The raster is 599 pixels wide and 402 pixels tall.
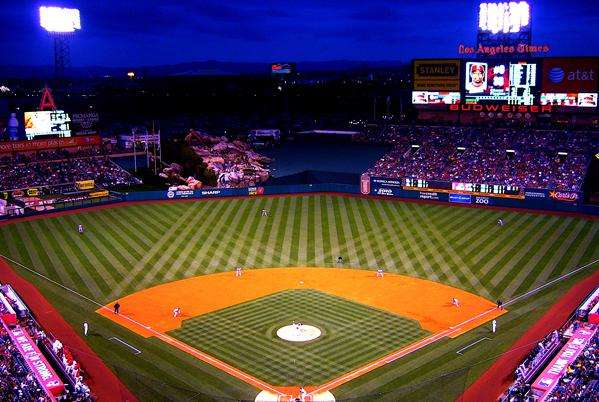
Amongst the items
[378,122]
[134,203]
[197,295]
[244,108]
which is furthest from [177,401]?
[244,108]

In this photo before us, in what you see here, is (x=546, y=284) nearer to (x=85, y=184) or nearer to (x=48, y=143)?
(x=85, y=184)

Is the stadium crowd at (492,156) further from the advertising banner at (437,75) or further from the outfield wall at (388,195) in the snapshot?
the advertising banner at (437,75)

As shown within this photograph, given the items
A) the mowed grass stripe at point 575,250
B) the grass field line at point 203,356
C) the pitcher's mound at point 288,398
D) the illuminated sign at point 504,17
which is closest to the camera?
the pitcher's mound at point 288,398

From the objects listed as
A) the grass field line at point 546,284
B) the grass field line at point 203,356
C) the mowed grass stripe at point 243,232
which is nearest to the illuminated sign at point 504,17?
the mowed grass stripe at point 243,232

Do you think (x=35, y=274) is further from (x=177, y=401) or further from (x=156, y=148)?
(x=156, y=148)

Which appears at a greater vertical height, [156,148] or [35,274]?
Result: [156,148]

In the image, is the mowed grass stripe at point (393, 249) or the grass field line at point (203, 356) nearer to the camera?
the grass field line at point (203, 356)

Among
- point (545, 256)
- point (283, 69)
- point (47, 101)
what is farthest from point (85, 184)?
point (283, 69)
